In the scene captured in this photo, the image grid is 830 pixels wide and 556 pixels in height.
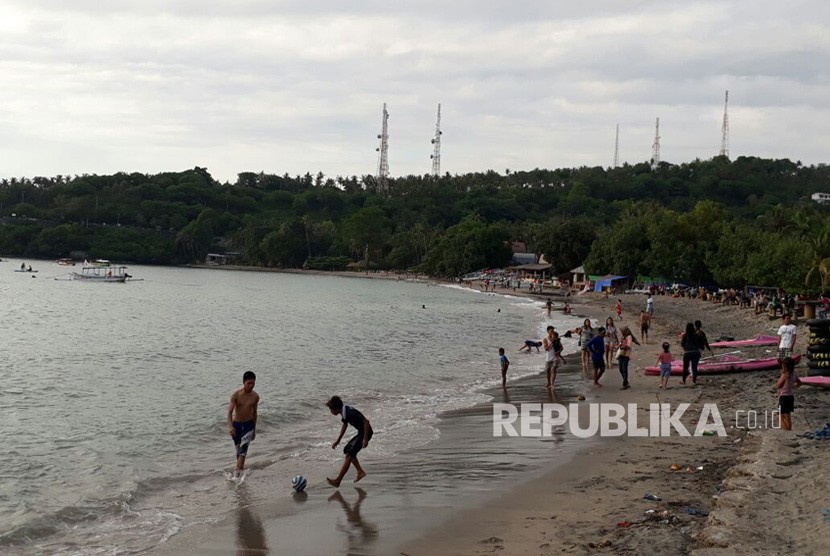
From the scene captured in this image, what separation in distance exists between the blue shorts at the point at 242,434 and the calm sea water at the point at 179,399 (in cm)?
67

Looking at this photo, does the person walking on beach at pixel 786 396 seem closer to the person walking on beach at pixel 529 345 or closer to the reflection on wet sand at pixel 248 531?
the reflection on wet sand at pixel 248 531

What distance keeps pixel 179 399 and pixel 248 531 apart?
37.8ft

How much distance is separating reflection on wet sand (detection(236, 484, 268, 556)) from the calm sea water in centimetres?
29

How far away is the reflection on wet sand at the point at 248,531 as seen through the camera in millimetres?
8547

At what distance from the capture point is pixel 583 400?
1769cm

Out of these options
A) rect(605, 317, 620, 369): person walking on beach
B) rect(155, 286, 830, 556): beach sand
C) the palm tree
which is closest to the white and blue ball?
rect(155, 286, 830, 556): beach sand

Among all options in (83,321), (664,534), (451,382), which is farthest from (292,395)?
(83,321)

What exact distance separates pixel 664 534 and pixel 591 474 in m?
3.20

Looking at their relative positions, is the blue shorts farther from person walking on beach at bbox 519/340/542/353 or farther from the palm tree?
the palm tree

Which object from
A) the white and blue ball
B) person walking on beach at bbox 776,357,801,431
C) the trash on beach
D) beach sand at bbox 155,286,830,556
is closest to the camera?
beach sand at bbox 155,286,830,556

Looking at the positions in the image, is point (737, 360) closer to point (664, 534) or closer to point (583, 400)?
point (583, 400)

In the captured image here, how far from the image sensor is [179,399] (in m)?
20.0

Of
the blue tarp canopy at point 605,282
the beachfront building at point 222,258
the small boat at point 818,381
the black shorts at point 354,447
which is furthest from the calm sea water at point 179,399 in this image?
the beachfront building at point 222,258

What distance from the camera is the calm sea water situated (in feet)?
35.0
